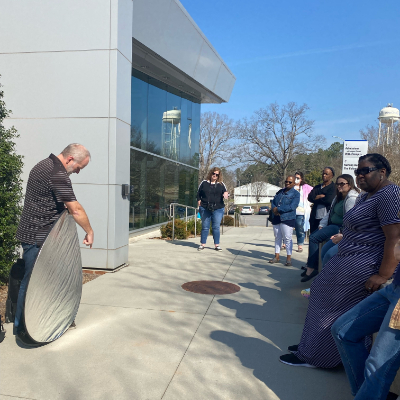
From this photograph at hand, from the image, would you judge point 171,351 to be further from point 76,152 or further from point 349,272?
point 76,152

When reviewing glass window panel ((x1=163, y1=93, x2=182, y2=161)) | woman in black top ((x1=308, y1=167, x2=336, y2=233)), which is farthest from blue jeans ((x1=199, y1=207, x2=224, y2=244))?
glass window panel ((x1=163, y1=93, x2=182, y2=161))

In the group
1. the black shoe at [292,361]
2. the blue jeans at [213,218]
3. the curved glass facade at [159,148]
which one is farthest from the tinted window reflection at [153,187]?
the black shoe at [292,361]

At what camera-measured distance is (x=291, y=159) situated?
50.9 meters

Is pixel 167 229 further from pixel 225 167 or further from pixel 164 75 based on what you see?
pixel 225 167

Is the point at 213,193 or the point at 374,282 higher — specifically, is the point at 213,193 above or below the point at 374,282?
above

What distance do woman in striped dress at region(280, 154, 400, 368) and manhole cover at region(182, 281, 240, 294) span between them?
2.15 m

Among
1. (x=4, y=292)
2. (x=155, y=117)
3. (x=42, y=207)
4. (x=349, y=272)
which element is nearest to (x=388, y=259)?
(x=349, y=272)

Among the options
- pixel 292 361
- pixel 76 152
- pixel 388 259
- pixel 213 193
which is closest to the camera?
pixel 388 259

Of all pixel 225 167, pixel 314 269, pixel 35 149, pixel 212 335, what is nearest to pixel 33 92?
pixel 35 149

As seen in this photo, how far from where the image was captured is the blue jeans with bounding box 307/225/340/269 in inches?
213

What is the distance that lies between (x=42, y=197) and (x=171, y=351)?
1.78 metres

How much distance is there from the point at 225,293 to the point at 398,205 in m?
3.10

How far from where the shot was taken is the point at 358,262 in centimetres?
293

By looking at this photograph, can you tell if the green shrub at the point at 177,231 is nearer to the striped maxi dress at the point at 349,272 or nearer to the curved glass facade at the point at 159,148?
the curved glass facade at the point at 159,148
